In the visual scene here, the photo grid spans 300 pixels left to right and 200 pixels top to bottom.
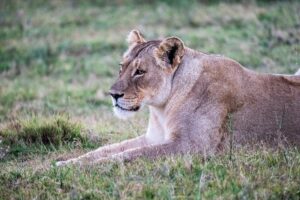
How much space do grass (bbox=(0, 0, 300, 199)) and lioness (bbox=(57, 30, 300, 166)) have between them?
30cm

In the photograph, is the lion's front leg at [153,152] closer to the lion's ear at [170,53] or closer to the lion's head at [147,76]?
the lion's head at [147,76]

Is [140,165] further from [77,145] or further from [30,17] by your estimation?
[30,17]

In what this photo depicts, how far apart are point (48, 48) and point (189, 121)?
932cm

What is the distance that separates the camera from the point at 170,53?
673 cm

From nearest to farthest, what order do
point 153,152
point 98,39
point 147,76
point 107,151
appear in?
point 153,152 → point 147,76 → point 107,151 → point 98,39

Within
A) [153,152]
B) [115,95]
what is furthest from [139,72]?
[153,152]

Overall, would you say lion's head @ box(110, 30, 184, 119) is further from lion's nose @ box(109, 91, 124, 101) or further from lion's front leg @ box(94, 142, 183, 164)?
lion's front leg @ box(94, 142, 183, 164)

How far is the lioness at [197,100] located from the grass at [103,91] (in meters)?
0.30

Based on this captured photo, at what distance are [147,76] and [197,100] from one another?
57cm

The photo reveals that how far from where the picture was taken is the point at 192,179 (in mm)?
5562

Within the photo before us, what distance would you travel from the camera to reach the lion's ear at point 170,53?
21.7 feet

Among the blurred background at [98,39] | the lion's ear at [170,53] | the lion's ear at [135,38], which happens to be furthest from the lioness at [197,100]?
the blurred background at [98,39]

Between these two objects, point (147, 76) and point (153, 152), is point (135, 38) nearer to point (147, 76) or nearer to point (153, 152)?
point (147, 76)

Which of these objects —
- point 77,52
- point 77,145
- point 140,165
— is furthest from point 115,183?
point 77,52
